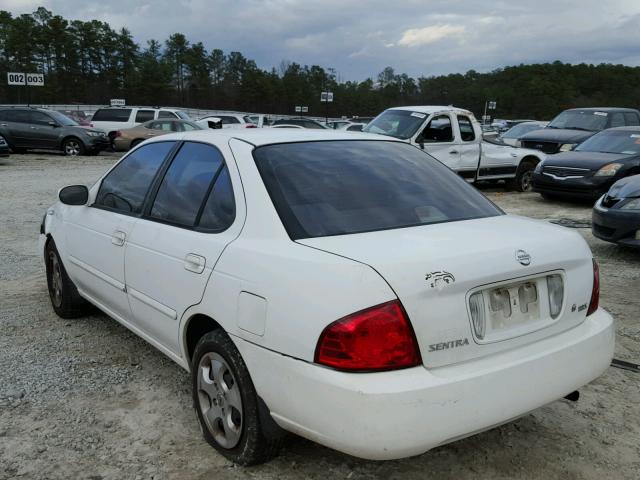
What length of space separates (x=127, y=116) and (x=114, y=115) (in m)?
0.62

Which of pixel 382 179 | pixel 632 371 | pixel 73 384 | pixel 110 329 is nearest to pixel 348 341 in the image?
pixel 382 179

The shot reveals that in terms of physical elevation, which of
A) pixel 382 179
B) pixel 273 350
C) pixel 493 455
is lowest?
pixel 493 455

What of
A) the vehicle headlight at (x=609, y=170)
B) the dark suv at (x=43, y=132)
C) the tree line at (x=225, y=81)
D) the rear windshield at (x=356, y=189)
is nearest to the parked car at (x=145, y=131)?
the dark suv at (x=43, y=132)

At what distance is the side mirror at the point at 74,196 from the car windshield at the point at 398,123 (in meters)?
7.52

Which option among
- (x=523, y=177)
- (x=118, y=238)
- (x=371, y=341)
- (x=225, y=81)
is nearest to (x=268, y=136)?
(x=118, y=238)

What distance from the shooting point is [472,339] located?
2.26m

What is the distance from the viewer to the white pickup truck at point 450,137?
11.2 m

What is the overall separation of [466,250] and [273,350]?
2.81 feet

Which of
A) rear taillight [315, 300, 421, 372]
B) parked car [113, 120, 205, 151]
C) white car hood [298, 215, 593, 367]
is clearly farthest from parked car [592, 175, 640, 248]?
parked car [113, 120, 205, 151]

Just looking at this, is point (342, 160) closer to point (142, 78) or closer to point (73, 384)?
point (73, 384)

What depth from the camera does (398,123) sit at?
446 inches

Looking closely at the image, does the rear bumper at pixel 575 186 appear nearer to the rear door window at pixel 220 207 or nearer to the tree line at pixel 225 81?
the rear door window at pixel 220 207

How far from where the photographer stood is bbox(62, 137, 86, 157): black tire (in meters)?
20.7

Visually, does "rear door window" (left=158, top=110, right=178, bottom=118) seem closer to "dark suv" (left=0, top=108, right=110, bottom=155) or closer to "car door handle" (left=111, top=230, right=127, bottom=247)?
"dark suv" (left=0, top=108, right=110, bottom=155)
